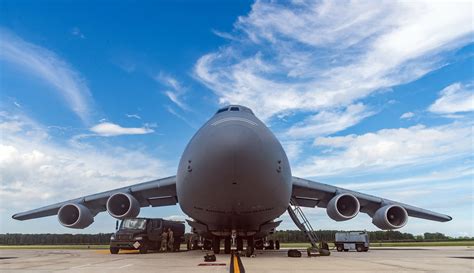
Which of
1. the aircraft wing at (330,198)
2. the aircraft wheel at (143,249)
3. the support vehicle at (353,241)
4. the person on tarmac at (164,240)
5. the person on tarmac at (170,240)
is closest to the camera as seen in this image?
the aircraft wheel at (143,249)

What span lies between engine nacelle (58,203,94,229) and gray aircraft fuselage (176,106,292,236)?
286 inches

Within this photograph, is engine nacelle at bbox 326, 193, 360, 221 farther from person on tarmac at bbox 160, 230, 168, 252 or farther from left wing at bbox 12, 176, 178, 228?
person on tarmac at bbox 160, 230, 168, 252

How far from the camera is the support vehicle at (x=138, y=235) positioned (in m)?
17.5

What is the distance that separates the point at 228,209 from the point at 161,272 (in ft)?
13.5

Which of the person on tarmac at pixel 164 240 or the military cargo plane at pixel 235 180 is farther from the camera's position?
the person on tarmac at pixel 164 240

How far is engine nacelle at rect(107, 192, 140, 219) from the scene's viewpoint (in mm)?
16266

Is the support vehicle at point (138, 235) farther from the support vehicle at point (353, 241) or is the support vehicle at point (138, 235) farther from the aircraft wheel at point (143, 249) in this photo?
the support vehicle at point (353, 241)

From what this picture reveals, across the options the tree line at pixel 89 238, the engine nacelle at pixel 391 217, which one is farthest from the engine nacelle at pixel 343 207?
the tree line at pixel 89 238

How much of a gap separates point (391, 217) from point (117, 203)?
11460mm

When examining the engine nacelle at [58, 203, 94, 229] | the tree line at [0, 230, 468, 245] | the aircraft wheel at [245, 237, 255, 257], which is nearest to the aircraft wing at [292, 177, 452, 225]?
the aircraft wheel at [245, 237, 255, 257]

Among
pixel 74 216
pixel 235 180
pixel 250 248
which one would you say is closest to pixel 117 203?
pixel 74 216

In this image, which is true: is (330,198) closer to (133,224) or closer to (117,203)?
(133,224)

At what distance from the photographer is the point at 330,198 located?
18.5 m

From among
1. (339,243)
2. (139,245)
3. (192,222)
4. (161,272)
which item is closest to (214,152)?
(161,272)
